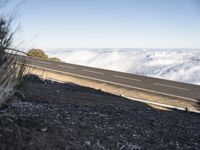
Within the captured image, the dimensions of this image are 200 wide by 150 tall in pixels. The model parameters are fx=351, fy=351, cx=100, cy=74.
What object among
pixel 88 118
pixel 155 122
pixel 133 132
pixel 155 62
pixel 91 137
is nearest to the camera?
pixel 91 137

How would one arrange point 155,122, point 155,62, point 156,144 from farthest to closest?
point 155,62 < point 155,122 < point 156,144

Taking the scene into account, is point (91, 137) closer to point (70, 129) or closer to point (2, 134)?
point (70, 129)

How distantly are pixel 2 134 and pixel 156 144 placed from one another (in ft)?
10.4

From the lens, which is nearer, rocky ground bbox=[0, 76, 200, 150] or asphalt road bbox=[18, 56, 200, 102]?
rocky ground bbox=[0, 76, 200, 150]

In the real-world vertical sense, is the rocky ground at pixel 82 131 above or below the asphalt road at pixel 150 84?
below

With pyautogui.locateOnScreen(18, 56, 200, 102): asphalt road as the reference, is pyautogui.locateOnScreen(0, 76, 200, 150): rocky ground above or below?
below

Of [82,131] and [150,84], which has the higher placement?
[150,84]

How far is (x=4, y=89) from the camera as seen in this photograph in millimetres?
5562

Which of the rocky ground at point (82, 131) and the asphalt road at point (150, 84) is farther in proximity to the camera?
the asphalt road at point (150, 84)

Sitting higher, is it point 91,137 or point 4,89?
point 4,89

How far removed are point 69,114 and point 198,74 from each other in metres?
114

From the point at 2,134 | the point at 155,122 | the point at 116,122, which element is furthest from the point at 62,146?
the point at 155,122

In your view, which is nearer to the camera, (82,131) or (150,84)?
(82,131)

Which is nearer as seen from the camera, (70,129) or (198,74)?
(70,129)
